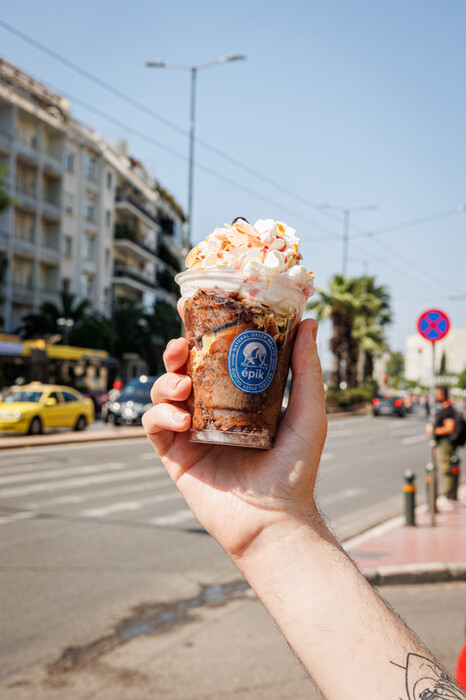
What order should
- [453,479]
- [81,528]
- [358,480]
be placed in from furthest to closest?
[358,480] < [453,479] < [81,528]

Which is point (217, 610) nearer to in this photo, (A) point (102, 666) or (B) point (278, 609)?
(A) point (102, 666)

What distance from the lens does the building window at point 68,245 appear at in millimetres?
51000

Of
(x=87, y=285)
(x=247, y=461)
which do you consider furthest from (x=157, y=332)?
(x=247, y=461)

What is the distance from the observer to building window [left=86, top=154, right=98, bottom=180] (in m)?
53.8

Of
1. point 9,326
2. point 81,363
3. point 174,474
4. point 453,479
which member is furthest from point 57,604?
point 9,326

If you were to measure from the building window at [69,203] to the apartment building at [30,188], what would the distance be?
1.21m

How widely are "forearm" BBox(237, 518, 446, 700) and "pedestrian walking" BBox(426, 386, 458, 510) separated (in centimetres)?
1163

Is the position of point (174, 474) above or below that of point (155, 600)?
above

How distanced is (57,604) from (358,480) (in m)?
10.5

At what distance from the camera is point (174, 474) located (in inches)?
73.2

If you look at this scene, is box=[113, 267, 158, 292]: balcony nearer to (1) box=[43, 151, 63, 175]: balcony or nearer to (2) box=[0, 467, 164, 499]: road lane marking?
(1) box=[43, 151, 63, 175]: balcony

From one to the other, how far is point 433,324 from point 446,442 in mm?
3011

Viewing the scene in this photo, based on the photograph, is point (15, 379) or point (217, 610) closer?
point (217, 610)

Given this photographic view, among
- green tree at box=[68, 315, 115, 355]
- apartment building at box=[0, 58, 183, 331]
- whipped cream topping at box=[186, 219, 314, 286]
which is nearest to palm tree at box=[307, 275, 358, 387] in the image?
apartment building at box=[0, 58, 183, 331]
